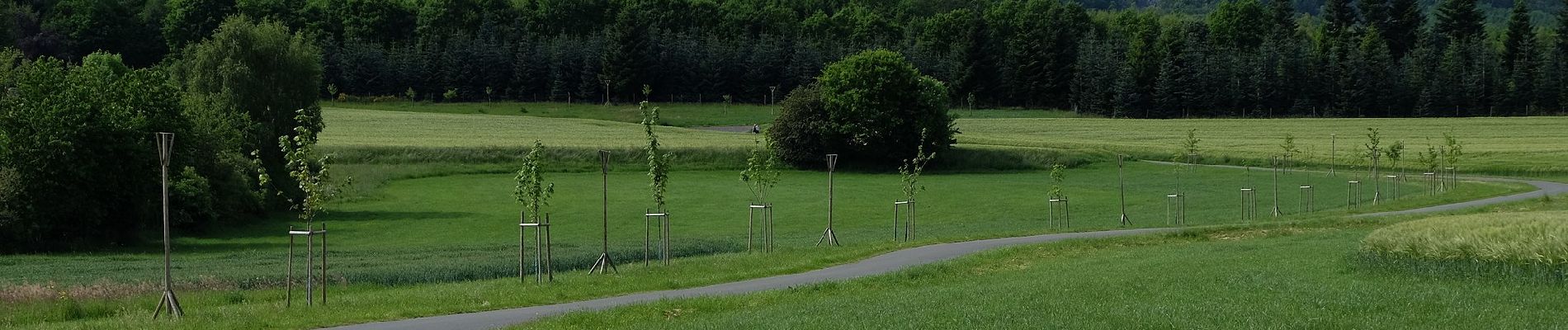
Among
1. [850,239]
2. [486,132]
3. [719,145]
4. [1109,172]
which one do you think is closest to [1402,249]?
[850,239]

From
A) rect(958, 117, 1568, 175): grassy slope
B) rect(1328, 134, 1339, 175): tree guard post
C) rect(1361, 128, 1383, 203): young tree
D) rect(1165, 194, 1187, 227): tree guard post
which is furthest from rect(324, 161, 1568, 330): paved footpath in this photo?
rect(958, 117, 1568, 175): grassy slope

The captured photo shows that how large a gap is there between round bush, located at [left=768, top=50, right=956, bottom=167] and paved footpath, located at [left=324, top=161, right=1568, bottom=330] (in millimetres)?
45634

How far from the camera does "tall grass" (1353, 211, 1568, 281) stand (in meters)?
19.1

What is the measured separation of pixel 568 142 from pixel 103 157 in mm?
42765

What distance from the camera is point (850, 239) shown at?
42469mm

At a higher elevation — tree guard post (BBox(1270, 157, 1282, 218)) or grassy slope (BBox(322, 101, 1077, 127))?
grassy slope (BBox(322, 101, 1077, 127))

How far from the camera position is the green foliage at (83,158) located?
147 feet

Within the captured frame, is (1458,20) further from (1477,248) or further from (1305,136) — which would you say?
(1477,248)

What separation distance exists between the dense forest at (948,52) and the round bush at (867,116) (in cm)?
5763

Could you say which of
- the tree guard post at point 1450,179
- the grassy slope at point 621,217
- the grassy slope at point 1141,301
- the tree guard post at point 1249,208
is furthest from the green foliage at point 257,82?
the tree guard post at point 1450,179

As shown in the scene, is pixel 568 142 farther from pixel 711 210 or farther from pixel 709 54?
pixel 709 54

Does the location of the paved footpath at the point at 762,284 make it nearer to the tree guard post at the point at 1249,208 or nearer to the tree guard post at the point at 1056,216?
the tree guard post at the point at 1056,216

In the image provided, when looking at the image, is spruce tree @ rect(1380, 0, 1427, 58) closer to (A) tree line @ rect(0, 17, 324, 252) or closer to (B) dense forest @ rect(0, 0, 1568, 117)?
(B) dense forest @ rect(0, 0, 1568, 117)

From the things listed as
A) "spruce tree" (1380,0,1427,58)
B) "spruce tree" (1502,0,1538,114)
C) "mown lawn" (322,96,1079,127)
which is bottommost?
"mown lawn" (322,96,1079,127)
